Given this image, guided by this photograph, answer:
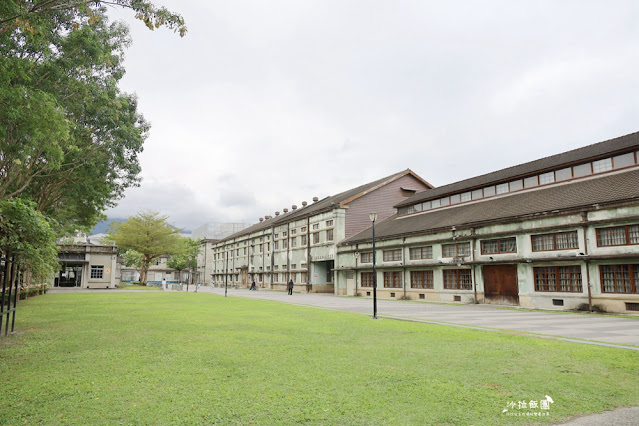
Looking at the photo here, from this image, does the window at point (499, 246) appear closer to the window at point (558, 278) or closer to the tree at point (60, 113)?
the window at point (558, 278)

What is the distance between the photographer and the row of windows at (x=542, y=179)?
76.8 ft

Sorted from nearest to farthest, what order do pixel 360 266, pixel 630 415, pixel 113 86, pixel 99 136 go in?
pixel 630 415 → pixel 113 86 → pixel 99 136 → pixel 360 266

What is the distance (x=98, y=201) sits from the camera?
82.2ft

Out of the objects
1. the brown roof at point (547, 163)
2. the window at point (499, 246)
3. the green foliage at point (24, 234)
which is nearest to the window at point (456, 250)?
the window at point (499, 246)

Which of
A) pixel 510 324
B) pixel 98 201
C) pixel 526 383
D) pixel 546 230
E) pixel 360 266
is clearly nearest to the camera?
pixel 526 383

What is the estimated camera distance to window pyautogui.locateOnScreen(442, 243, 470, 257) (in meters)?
28.0

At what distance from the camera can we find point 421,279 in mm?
32219

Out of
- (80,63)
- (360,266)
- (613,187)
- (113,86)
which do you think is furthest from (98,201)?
(613,187)

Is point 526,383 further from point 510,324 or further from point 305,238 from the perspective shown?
point 305,238

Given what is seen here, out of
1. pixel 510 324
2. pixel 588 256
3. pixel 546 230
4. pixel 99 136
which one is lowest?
pixel 510 324

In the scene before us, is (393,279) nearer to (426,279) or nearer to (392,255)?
(392,255)

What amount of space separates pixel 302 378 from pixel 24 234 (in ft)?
30.3

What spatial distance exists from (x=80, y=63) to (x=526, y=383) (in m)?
19.0

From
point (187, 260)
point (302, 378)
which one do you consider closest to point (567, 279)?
point (302, 378)
